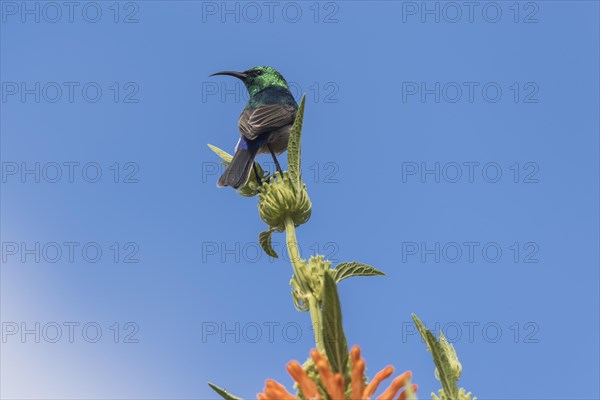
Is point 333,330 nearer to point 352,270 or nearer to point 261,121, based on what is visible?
point 352,270

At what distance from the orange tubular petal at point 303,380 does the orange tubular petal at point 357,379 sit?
0.33ft

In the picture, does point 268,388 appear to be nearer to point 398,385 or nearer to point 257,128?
point 398,385

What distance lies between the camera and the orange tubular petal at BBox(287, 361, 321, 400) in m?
2.02

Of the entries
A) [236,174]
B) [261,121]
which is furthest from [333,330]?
[261,121]

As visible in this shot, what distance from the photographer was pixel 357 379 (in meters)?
1.99

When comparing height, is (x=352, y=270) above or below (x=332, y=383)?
above

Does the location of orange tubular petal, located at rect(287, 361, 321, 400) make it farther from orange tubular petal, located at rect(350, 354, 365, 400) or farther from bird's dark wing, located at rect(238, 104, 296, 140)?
bird's dark wing, located at rect(238, 104, 296, 140)

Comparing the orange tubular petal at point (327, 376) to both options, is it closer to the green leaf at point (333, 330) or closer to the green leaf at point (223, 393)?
the green leaf at point (333, 330)

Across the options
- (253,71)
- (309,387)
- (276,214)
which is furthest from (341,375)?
(253,71)

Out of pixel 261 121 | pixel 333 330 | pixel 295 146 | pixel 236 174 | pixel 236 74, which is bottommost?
pixel 333 330

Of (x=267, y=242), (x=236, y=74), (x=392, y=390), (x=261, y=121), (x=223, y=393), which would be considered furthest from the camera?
(x=236, y=74)

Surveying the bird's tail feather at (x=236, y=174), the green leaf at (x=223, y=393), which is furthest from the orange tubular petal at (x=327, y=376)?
the bird's tail feather at (x=236, y=174)

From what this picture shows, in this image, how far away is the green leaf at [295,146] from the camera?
119 inches

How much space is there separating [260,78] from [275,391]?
202 inches
